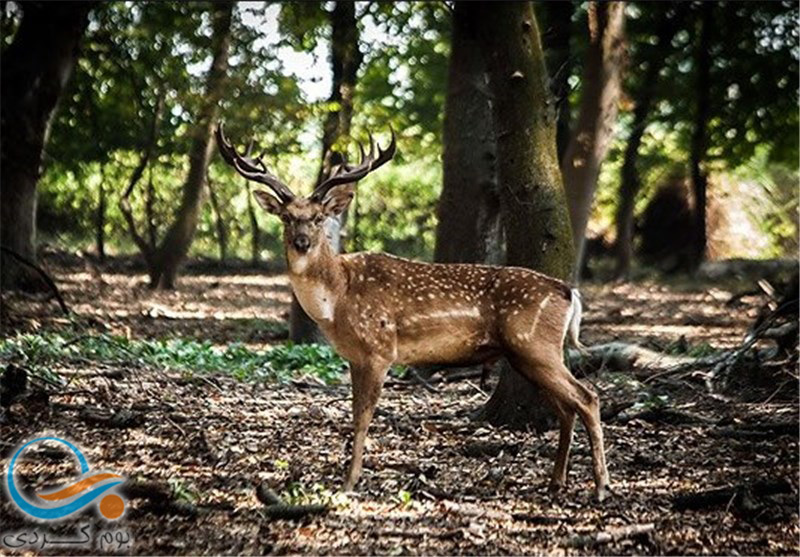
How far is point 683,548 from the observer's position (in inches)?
189

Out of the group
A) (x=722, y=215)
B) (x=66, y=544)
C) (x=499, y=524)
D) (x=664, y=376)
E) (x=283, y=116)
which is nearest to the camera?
(x=66, y=544)

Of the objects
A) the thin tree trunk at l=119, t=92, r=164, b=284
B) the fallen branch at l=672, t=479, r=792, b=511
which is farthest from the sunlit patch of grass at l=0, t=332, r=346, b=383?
the thin tree trunk at l=119, t=92, r=164, b=284

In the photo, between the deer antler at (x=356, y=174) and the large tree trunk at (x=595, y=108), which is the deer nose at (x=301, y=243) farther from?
the large tree trunk at (x=595, y=108)

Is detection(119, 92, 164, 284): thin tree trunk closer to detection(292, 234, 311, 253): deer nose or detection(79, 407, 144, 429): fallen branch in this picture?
detection(79, 407, 144, 429): fallen branch

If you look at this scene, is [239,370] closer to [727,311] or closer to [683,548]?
[683,548]

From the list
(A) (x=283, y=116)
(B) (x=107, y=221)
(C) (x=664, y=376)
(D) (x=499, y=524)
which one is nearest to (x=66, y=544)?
(D) (x=499, y=524)

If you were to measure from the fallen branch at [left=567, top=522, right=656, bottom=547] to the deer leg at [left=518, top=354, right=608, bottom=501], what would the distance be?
71 centimetres

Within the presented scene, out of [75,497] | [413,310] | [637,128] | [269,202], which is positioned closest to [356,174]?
[269,202]

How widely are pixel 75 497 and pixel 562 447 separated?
2.36m

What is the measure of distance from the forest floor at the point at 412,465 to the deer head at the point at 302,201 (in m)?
1.18

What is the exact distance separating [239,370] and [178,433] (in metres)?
2.62

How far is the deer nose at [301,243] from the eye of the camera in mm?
6023

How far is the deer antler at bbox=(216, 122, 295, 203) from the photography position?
240 inches

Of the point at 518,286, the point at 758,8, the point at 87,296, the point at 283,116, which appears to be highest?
the point at 758,8
